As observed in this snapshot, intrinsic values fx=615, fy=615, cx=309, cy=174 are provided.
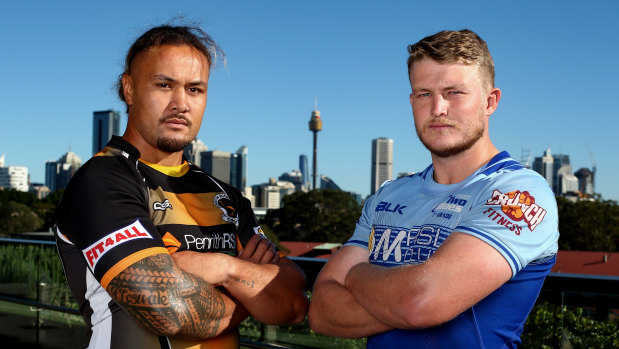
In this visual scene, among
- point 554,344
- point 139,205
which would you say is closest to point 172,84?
point 139,205

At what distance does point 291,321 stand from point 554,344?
1.04 m

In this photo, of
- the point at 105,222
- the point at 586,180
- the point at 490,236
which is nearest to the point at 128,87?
the point at 105,222

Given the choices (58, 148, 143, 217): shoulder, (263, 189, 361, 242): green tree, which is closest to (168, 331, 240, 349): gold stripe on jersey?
(58, 148, 143, 217): shoulder

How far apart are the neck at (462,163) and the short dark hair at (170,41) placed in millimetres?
908

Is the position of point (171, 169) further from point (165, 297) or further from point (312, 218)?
point (312, 218)

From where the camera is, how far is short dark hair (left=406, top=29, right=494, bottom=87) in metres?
1.77

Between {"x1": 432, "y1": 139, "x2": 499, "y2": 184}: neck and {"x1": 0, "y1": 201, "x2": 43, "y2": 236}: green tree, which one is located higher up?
{"x1": 432, "y1": 139, "x2": 499, "y2": 184}: neck

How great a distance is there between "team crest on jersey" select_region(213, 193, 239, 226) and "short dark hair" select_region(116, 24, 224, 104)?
48 cm

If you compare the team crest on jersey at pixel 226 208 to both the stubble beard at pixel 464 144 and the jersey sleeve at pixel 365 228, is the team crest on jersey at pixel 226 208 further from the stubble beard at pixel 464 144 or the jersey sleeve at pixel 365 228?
the stubble beard at pixel 464 144

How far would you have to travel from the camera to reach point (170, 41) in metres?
2.09

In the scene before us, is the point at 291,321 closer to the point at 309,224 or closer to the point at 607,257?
the point at 607,257

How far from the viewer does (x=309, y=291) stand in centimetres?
266

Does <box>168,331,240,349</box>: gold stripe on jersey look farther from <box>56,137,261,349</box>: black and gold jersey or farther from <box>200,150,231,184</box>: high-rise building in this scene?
<box>200,150,231,184</box>: high-rise building

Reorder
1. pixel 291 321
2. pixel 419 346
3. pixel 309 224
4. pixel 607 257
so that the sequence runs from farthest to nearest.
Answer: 1. pixel 309 224
2. pixel 607 257
3. pixel 291 321
4. pixel 419 346
